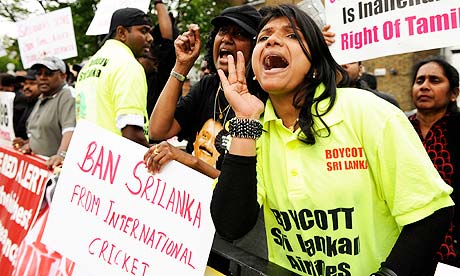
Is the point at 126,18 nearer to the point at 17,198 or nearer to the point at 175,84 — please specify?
the point at 175,84

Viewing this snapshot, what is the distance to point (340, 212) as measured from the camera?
171 centimetres

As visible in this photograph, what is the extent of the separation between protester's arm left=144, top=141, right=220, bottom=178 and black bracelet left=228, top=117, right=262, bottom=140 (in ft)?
1.91

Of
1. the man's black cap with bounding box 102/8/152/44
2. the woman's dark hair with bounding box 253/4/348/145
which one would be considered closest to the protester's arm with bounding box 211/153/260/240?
the woman's dark hair with bounding box 253/4/348/145

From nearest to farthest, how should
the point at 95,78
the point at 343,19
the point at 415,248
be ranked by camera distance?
the point at 415,248, the point at 343,19, the point at 95,78

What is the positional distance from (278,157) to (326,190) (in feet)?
0.68

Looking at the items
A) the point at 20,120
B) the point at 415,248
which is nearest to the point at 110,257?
the point at 415,248

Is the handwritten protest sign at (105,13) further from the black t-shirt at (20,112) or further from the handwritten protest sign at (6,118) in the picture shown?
the black t-shirt at (20,112)

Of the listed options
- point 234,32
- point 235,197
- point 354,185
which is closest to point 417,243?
point 354,185

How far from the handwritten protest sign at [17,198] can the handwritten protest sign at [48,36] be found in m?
1.46

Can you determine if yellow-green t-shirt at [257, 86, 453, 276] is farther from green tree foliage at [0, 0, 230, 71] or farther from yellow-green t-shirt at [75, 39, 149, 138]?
green tree foliage at [0, 0, 230, 71]

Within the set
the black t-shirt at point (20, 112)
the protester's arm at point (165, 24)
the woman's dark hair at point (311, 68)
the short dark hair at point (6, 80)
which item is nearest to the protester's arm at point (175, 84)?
the woman's dark hair at point (311, 68)

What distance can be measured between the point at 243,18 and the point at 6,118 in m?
4.92

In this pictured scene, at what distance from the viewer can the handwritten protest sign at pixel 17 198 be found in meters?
4.21

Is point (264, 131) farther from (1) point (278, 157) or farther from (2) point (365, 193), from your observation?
(2) point (365, 193)
